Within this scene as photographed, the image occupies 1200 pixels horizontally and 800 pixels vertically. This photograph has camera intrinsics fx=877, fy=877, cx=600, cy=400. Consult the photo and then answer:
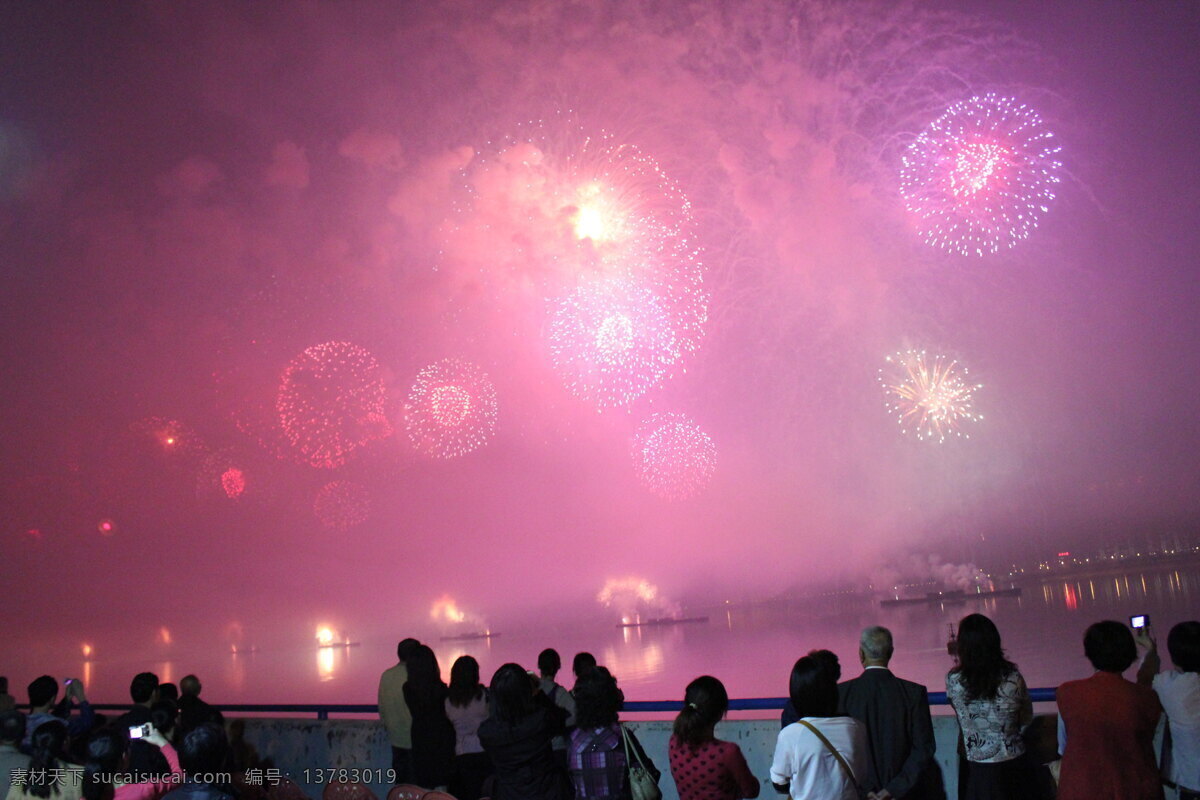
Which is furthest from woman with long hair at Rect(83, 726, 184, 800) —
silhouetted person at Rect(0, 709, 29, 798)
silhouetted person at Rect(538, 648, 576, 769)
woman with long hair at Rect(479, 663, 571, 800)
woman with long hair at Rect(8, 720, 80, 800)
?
silhouetted person at Rect(538, 648, 576, 769)

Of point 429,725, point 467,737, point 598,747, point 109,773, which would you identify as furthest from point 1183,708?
point 109,773

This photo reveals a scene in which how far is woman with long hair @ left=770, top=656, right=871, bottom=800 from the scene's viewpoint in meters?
3.28

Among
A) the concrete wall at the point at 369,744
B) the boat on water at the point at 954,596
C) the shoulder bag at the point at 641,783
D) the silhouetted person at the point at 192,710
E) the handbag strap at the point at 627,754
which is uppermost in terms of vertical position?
the silhouetted person at the point at 192,710

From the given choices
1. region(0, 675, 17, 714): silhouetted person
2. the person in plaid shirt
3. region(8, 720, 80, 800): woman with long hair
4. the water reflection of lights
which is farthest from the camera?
the water reflection of lights

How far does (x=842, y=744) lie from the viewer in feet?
10.8

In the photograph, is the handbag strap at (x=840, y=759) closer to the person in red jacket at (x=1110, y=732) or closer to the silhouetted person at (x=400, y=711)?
the person in red jacket at (x=1110, y=732)

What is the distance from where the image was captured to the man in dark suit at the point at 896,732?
388cm

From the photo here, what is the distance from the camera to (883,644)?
403cm

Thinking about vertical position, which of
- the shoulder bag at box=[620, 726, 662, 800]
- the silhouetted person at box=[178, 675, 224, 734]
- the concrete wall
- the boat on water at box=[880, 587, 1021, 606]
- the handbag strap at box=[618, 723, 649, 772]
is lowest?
the boat on water at box=[880, 587, 1021, 606]

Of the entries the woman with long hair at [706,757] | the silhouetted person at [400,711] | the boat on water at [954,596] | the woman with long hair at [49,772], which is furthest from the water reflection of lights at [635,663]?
the boat on water at [954,596]

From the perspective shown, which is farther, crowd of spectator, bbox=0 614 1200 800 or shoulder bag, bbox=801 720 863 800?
crowd of spectator, bbox=0 614 1200 800

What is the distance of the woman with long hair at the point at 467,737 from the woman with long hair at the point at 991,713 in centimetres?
279

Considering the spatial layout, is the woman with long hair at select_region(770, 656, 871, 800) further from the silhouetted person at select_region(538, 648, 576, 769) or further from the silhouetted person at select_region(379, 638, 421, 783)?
the silhouetted person at select_region(379, 638, 421, 783)

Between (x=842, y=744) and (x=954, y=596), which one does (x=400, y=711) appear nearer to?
(x=842, y=744)
